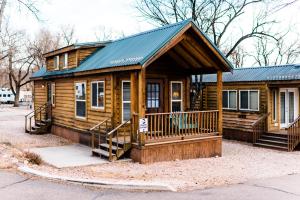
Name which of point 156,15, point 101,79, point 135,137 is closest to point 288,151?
point 135,137

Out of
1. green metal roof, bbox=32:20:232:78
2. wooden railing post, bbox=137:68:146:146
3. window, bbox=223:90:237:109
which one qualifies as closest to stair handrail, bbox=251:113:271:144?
window, bbox=223:90:237:109

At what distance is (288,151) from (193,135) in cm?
550

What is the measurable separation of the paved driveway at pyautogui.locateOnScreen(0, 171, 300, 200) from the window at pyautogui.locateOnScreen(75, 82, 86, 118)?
8.13 m

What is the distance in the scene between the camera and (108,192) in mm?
8039

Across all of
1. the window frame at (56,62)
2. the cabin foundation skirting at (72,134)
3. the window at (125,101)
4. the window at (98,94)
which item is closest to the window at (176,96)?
the window at (125,101)

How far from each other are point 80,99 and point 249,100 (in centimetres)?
938

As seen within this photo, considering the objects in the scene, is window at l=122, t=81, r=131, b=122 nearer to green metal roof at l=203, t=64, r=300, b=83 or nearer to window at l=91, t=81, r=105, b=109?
window at l=91, t=81, r=105, b=109

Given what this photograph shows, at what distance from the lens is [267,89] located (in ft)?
62.2

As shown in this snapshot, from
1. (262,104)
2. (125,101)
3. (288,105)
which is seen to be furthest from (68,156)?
(288,105)

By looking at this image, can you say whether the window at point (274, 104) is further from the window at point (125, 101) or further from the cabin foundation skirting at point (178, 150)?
the window at point (125, 101)

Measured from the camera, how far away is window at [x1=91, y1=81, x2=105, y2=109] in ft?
50.1

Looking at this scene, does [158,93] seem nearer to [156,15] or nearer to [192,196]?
[192,196]

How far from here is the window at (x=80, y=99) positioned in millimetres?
17000

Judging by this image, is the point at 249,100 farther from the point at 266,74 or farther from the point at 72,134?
the point at 72,134
